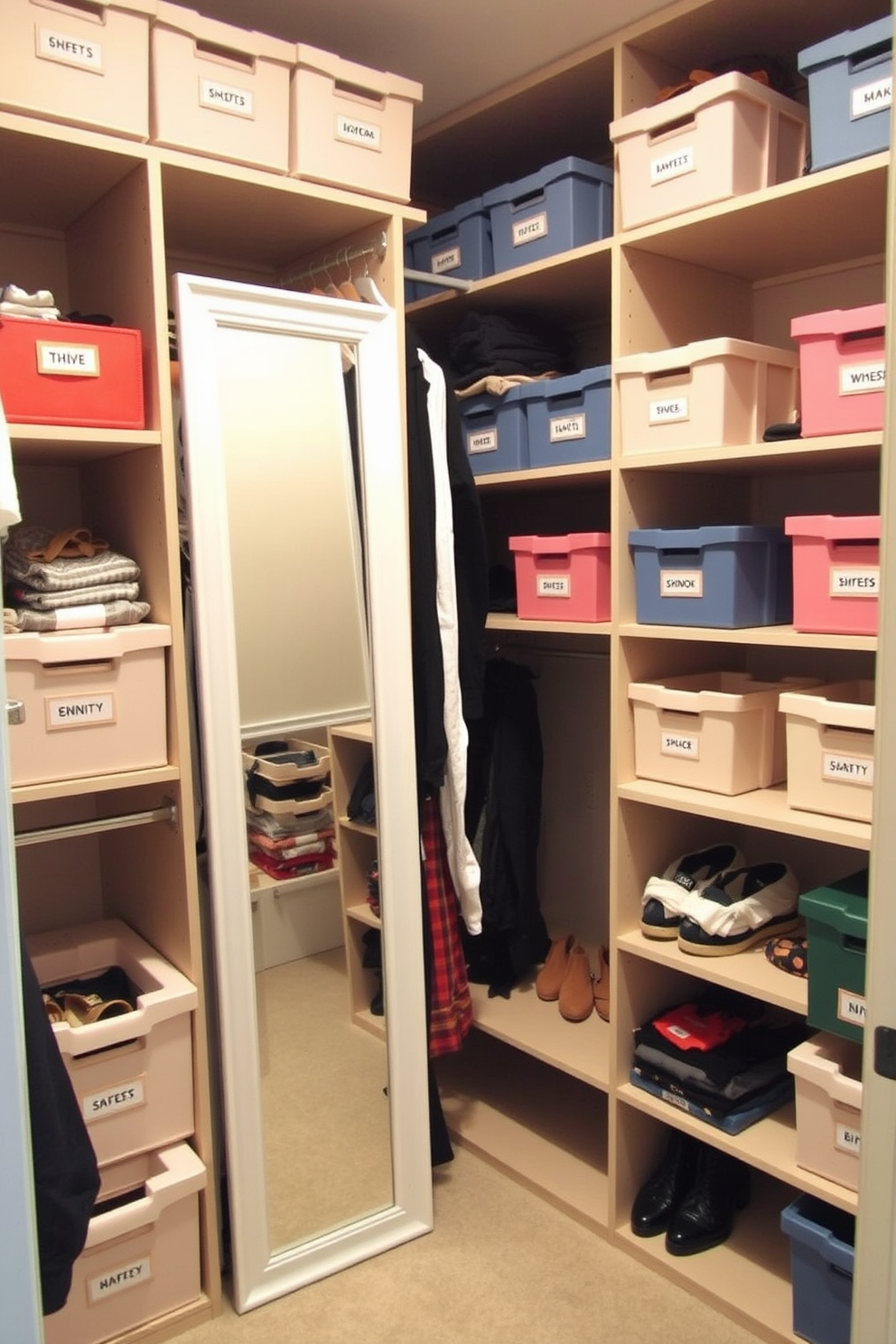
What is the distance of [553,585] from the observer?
2.37m

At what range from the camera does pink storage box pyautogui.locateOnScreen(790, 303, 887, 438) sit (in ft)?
5.67

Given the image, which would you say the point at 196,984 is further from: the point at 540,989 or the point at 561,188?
the point at 561,188

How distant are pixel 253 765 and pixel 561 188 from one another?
1.40m

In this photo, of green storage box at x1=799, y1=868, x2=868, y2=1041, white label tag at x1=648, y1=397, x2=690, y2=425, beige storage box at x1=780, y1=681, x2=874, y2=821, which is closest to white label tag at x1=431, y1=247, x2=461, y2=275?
white label tag at x1=648, y1=397, x2=690, y2=425

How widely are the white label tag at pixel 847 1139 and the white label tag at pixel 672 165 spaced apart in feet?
5.81

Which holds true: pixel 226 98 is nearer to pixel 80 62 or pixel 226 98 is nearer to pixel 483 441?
pixel 80 62

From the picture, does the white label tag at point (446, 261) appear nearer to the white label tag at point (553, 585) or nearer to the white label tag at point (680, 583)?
the white label tag at point (553, 585)

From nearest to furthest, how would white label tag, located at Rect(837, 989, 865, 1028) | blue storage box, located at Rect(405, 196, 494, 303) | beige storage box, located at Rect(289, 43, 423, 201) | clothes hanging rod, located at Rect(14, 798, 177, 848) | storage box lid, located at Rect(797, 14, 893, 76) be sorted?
storage box lid, located at Rect(797, 14, 893, 76)
white label tag, located at Rect(837, 989, 865, 1028)
clothes hanging rod, located at Rect(14, 798, 177, 848)
beige storage box, located at Rect(289, 43, 423, 201)
blue storage box, located at Rect(405, 196, 494, 303)

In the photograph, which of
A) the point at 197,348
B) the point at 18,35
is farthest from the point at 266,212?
the point at 18,35

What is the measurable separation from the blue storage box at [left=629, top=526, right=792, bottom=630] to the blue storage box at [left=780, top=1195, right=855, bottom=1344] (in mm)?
1096

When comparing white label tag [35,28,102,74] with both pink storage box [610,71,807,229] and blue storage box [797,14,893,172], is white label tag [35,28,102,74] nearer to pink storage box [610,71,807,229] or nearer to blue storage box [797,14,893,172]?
pink storage box [610,71,807,229]

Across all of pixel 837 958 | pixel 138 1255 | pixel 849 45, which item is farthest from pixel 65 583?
pixel 849 45

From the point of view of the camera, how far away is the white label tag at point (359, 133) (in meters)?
2.05

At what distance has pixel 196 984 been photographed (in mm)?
2035
